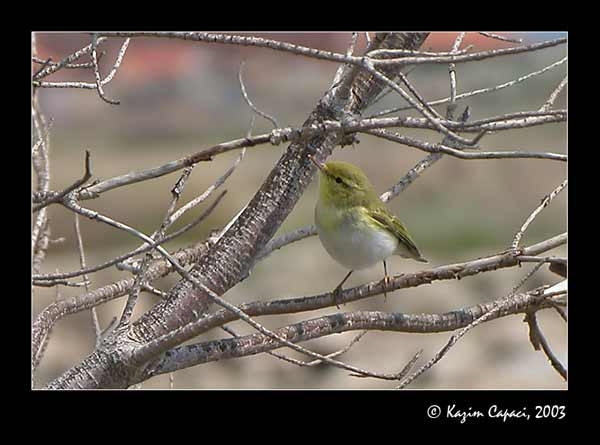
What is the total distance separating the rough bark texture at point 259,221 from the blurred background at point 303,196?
400 cm

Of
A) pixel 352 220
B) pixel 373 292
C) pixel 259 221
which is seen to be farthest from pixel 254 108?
pixel 373 292

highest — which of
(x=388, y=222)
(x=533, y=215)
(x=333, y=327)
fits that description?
(x=388, y=222)

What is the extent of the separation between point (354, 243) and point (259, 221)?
23.6 inches

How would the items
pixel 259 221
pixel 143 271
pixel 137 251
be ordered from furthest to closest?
pixel 259 221 → pixel 143 271 → pixel 137 251

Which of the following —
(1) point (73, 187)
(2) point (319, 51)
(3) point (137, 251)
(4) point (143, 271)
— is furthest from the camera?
(4) point (143, 271)

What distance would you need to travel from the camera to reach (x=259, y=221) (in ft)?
8.92

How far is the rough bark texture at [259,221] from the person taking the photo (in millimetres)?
2592

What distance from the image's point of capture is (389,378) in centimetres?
220

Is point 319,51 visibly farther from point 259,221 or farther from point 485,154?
point 259,221

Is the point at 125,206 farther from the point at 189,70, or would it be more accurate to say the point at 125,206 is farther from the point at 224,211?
the point at 189,70

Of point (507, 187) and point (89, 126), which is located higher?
point (89, 126)

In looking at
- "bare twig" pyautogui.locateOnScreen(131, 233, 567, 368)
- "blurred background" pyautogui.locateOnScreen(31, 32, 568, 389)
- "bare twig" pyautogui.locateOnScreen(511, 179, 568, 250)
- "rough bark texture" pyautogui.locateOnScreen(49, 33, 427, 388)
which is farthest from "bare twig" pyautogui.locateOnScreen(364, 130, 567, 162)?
"blurred background" pyautogui.locateOnScreen(31, 32, 568, 389)
